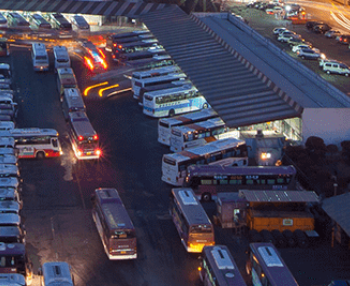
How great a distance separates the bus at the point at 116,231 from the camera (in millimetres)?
39938

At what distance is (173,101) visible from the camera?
206ft

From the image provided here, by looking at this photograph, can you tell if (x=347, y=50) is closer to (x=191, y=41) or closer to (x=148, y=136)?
(x=191, y=41)

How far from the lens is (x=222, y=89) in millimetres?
61781

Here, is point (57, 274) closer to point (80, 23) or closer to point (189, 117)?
point (189, 117)

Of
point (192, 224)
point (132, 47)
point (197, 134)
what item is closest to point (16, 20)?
point (132, 47)

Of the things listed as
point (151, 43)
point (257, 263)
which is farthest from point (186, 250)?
point (151, 43)

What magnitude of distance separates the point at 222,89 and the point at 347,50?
26.3m

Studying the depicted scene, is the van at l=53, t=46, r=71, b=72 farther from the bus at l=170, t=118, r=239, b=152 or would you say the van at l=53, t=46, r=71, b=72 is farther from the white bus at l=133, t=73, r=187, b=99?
the bus at l=170, t=118, r=239, b=152

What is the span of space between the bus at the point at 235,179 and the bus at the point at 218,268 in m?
9.57

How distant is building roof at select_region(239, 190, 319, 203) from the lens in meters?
43.9

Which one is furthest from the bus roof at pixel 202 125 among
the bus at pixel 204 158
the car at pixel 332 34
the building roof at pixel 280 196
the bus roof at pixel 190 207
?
the car at pixel 332 34

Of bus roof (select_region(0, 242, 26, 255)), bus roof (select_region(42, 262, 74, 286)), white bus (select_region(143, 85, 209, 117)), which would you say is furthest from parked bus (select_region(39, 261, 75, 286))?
white bus (select_region(143, 85, 209, 117))

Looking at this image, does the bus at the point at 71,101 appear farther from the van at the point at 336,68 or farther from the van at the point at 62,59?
the van at the point at 336,68

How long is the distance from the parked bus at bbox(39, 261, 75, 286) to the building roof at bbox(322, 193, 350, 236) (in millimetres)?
13558
